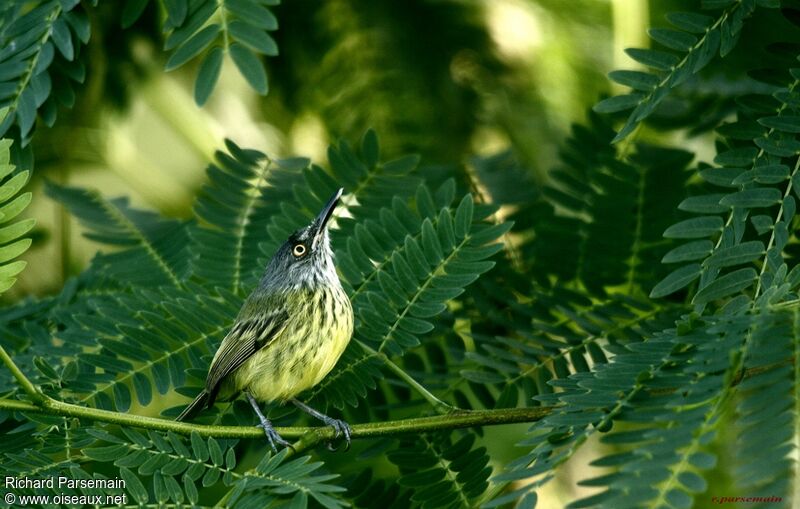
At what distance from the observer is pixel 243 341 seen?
9.29ft

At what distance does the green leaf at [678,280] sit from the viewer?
2.27 metres

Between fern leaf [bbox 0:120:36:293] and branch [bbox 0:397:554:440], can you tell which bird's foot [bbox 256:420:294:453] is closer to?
branch [bbox 0:397:554:440]

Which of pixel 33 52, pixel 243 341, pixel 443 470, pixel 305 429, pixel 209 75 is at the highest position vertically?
pixel 33 52

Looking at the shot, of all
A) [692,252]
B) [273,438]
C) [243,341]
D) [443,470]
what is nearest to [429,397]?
[443,470]

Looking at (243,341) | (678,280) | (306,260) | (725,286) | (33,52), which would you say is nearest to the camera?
(725,286)

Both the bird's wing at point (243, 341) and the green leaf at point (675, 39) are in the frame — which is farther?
the bird's wing at point (243, 341)

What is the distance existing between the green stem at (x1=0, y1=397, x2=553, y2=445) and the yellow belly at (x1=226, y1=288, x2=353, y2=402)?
312mm

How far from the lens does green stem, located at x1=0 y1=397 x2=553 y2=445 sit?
7.36 ft

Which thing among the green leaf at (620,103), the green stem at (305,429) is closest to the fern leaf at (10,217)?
the green stem at (305,429)

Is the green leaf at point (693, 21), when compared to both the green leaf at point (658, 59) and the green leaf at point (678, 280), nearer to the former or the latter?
the green leaf at point (658, 59)

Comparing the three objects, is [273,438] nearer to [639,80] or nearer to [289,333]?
[289,333]

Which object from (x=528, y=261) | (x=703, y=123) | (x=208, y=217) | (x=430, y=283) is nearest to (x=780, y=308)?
(x=430, y=283)

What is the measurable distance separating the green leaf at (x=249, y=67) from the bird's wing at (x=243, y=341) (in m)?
0.77

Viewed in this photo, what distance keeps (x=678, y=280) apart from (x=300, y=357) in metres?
1.19
